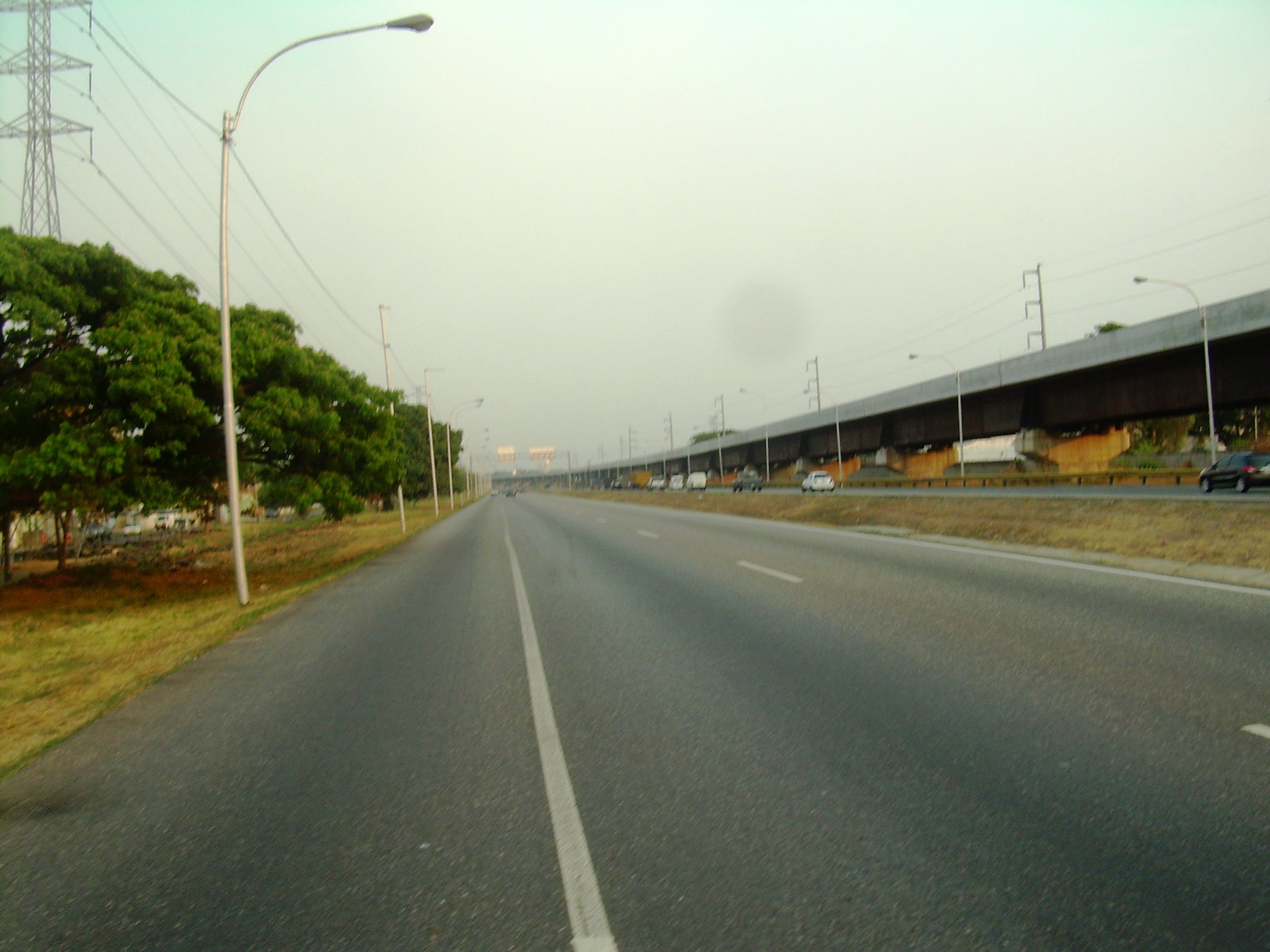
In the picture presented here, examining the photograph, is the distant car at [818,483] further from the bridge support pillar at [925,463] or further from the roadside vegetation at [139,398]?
the roadside vegetation at [139,398]

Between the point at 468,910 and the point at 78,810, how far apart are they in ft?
9.09

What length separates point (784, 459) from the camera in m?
89.3

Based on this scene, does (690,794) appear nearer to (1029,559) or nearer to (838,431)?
(1029,559)

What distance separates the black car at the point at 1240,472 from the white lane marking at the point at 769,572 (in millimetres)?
21739

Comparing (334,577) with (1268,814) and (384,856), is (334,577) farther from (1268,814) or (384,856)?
Result: (1268,814)

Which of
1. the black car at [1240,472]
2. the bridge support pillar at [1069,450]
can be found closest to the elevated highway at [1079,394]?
the bridge support pillar at [1069,450]

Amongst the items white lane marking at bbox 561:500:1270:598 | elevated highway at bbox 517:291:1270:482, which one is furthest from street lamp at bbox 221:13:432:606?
elevated highway at bbox 517:291:1270:482

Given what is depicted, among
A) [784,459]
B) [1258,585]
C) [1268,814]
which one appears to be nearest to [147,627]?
[1268,814]

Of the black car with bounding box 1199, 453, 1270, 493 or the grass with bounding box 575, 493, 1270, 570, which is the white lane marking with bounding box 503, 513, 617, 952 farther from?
the black car with bounding box 1199, 453, 1270, 493

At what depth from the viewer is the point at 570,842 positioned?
3.94 meters

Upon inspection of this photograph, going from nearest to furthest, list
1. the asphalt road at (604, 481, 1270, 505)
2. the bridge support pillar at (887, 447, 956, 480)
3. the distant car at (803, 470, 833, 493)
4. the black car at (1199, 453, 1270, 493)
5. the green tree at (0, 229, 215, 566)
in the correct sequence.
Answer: the green tree at (0, 229, 215, 566) → the asphalt road at (604, 481, 1270, 505) → the black car at (1199, 453, 1270, 493) → the distant car at (803, 470, 833, 493) → the bridge support pillar at (887, 447, 956, 480)

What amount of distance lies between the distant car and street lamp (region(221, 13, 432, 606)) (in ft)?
140

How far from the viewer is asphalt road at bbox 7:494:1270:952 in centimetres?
325

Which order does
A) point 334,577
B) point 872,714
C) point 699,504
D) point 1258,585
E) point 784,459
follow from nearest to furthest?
point 872,714, point 1258,585, point 334,577, point 699,504, point 784,459
